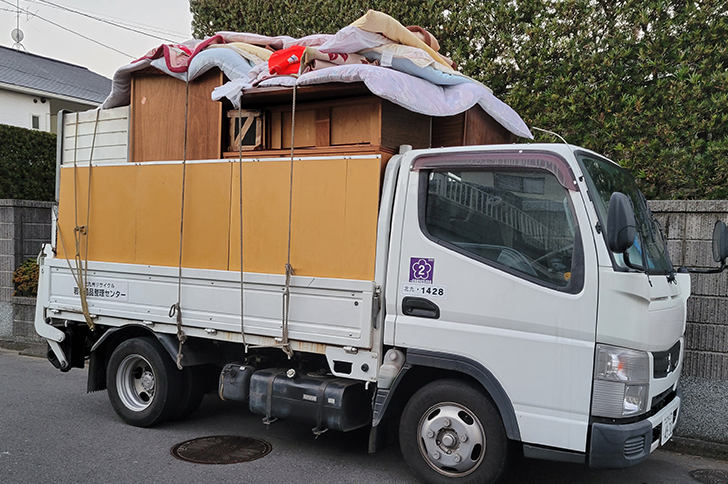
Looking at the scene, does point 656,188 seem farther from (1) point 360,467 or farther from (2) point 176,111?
(2) point 176,111

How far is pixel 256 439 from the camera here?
5660mm

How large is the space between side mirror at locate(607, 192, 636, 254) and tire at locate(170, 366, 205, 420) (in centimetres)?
378

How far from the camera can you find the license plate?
13.9ft

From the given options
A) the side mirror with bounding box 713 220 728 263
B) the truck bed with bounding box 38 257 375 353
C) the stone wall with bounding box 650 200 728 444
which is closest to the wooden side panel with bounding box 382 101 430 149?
the truck bed with bounding box 38 257 375 353

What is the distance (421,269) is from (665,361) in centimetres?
164

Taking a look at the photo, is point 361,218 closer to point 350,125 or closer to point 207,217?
point 350,125

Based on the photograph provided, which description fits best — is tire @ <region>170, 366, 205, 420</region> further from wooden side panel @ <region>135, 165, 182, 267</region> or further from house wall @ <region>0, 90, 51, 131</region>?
house wall @ <region>0, 90, 51, 131</region>

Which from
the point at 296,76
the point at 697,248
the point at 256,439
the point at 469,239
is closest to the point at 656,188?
the point at 697,248

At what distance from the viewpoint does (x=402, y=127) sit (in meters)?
5.08

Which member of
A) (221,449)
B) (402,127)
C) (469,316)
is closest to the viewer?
(469,316)

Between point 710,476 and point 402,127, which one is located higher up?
point 402,127

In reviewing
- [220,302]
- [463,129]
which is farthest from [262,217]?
[463,129]

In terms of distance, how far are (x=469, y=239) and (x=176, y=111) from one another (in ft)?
9.99

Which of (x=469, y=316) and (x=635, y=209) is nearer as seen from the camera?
(x=469, y=316)
